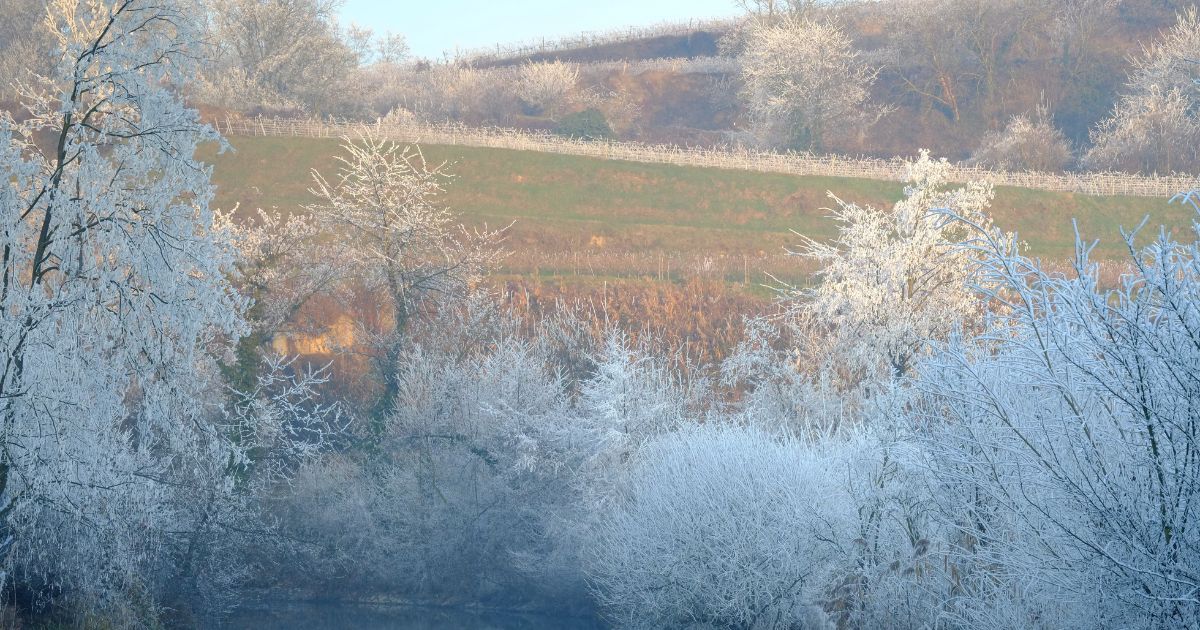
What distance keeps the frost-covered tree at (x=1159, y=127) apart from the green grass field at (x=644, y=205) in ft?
24.0

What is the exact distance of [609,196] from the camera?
49.5 metres

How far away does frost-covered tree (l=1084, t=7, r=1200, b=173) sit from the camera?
56062mm

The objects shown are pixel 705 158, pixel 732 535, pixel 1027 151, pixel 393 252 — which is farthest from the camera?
pixel 1027 151

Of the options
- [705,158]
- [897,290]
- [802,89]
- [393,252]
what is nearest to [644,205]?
[705,158]

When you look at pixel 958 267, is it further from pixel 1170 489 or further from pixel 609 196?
pixel 609 196

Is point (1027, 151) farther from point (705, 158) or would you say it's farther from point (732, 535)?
point (732, 535)

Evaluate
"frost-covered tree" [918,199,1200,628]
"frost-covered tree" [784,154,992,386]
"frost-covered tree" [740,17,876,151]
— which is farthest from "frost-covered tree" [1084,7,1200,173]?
"frost-covered tree" [918,199,1200,628]

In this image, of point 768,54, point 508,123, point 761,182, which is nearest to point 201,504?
point 761,182

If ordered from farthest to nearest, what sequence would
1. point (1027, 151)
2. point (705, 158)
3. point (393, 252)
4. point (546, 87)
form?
1. point (546, 87)
2. point (1027, 151)
3. point (705, 158)
4. point (393, 252)

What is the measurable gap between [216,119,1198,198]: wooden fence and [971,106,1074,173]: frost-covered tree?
3245 mm

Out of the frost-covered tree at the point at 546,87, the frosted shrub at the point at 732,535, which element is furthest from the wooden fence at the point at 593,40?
the frosted shrub at the point at 732,535

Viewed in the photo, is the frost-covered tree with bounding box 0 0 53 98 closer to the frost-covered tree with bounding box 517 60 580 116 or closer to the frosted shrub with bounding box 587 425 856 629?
the frost-covered tree with bounding box 517 60 580 116

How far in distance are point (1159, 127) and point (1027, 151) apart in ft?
20.0

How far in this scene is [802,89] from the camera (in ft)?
203
